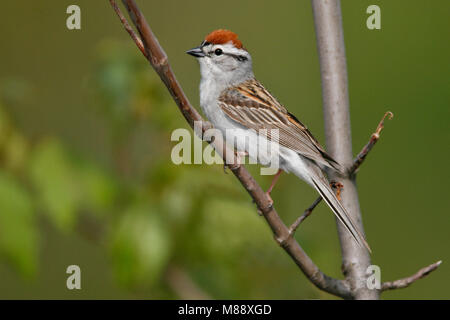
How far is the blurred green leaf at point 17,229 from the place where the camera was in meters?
2.28

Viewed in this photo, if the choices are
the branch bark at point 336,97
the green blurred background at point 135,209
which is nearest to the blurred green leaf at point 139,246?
the green blurred background at point 135,209

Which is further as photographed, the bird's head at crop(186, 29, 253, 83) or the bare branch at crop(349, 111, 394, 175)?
the bird's head at crop(186, 29, 253, 83)

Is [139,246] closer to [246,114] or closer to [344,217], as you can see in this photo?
[246,114]

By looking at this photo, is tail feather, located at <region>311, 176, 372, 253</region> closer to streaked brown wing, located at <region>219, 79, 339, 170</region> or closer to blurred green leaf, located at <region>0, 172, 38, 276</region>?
streaked brown wing, located at <region>219, 79, 339, 170</region>

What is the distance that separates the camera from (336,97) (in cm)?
171

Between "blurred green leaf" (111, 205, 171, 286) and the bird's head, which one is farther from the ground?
the bird's head

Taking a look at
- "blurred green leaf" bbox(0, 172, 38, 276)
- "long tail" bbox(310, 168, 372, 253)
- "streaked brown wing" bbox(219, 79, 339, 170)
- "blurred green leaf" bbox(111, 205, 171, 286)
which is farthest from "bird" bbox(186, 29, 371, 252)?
"blurred green leaf" bbox(0, 172, 38, 276)

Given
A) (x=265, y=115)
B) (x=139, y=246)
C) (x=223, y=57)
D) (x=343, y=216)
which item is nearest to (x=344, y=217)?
(x=343, y=216)

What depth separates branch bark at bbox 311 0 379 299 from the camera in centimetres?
168

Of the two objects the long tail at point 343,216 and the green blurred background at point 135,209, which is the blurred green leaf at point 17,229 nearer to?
the green blurred background at point 135,209

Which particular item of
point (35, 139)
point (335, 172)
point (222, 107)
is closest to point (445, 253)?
point (222, 107)

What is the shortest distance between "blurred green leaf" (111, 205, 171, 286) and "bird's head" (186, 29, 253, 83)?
2.78 feet

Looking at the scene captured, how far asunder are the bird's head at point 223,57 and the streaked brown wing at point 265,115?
8cm

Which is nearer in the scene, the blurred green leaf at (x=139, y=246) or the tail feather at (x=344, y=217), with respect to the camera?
the tail feather at (x=344, y=217)
